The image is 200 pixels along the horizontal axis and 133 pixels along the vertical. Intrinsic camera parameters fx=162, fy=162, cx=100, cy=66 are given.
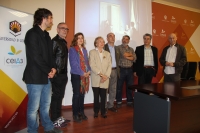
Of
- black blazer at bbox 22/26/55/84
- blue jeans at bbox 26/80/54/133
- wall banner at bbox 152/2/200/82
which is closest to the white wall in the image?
black blazer at bbox 22/26/55/84

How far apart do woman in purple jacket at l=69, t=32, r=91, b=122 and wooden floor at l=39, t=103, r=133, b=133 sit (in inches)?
7.1

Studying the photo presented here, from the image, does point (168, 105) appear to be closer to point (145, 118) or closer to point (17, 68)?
point (145, 118)

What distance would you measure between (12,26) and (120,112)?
8.10ft

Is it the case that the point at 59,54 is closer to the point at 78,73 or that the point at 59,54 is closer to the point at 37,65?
the point at 78,73

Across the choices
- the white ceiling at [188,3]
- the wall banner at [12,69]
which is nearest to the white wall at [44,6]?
the wall banner at [12,69]

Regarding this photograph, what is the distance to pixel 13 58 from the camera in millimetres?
2148

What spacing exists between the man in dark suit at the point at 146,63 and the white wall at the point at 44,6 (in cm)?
192

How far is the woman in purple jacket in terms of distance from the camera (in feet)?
8.88

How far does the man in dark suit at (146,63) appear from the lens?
3639mm

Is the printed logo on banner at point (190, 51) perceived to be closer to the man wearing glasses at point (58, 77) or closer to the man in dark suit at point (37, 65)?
the man wearing glasses at point (58, 77)

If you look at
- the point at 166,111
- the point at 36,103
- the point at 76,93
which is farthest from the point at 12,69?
the point at 166,111

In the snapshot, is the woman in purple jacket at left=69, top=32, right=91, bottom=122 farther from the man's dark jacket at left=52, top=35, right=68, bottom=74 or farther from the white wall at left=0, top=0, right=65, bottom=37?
the white wall at left=0, top=0, right=65, bottom=37

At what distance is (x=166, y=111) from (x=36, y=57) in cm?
162

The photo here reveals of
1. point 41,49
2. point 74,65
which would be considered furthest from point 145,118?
point 41,49
